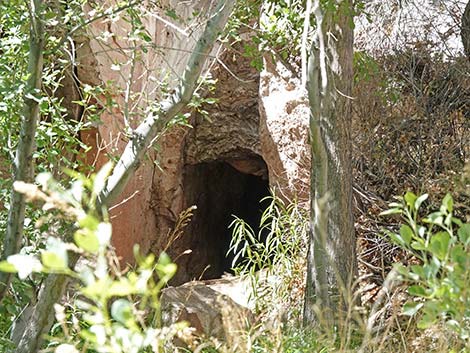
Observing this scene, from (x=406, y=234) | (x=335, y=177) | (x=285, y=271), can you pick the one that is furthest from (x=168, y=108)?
(x=285, y=271)

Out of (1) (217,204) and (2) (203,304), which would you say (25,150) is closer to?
(2) (203,304)

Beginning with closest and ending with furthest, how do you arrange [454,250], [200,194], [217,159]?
[454,250]
[217,159]
[200,194]

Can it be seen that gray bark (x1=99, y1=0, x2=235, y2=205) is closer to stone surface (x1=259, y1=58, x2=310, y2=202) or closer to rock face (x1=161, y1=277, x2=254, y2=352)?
rock face (x1=161, y1=277, x2=254, y2=352)

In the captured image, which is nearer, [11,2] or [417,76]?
[11,2]

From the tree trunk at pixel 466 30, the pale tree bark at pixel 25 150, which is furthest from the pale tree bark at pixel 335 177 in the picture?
the pale tree bark at pixel 25 150

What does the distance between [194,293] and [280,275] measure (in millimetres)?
817

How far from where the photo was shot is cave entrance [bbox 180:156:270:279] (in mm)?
9953

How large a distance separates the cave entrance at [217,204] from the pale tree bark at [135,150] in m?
5.98

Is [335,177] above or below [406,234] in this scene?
above

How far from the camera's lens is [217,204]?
10945mm

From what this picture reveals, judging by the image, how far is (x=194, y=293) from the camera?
6.56 metres

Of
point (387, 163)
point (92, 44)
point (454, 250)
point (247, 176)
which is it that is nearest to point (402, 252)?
point (387, 163)

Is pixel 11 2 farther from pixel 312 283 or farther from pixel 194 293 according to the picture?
pixel 194 293

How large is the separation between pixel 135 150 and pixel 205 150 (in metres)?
5.81
